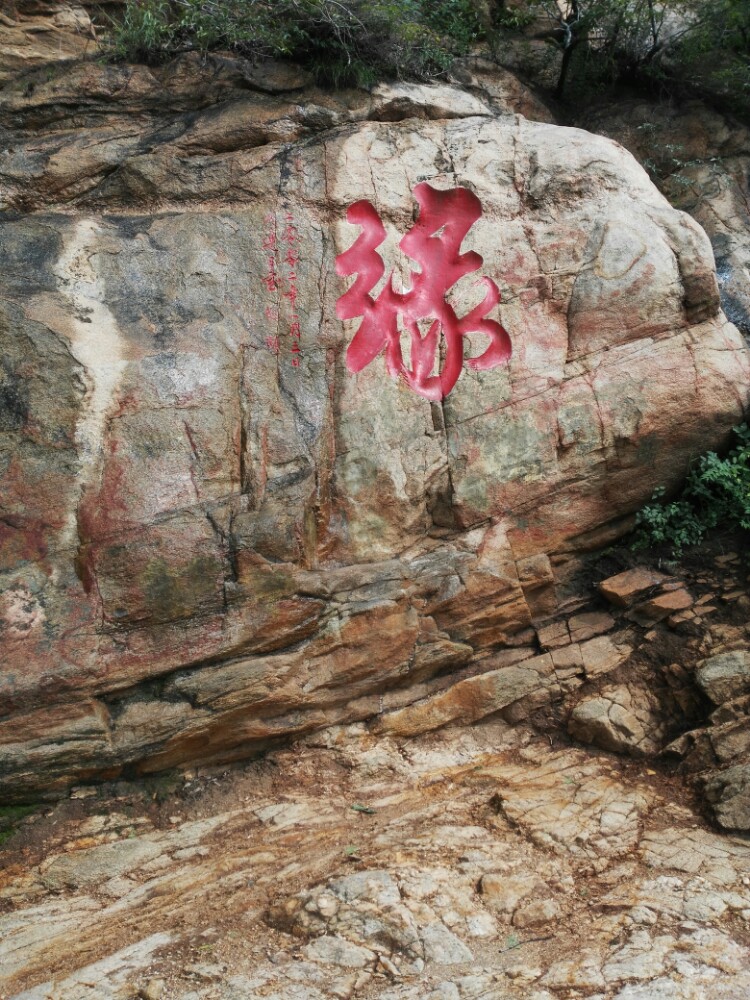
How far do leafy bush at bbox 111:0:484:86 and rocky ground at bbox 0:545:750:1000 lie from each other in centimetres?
395

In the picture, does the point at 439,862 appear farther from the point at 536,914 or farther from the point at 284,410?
the point at 284,410

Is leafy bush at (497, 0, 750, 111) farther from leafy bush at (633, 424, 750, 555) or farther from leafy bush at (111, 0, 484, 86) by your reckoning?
leafy bush at (633, 424, 750, 555)

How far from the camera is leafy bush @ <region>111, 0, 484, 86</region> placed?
5.67m

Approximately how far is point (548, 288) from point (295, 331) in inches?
69.6

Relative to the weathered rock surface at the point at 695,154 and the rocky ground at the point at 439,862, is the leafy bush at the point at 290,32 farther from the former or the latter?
the rocky ground at the point at 439,862

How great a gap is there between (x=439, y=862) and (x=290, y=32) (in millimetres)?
5402

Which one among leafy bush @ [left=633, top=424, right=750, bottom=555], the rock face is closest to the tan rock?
the rock face

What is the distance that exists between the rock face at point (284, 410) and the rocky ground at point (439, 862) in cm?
32

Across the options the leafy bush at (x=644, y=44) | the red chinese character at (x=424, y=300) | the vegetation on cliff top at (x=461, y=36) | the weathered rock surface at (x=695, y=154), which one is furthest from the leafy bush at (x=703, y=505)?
the leafy bush at (x=644, y=44)

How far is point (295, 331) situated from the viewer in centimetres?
533

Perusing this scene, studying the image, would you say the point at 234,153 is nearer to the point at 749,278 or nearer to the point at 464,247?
the point at 464,247

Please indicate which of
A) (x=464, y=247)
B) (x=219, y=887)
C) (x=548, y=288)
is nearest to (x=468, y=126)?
(x=464, y=247)

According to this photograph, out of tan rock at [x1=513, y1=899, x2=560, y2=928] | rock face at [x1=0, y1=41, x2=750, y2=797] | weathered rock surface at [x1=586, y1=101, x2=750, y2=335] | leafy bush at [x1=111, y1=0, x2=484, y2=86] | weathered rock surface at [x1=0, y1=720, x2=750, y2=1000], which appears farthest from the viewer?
weathered rock surface at [x1=586, y1=101, x2=750, y2=335]

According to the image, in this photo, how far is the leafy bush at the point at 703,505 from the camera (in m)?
5.52
